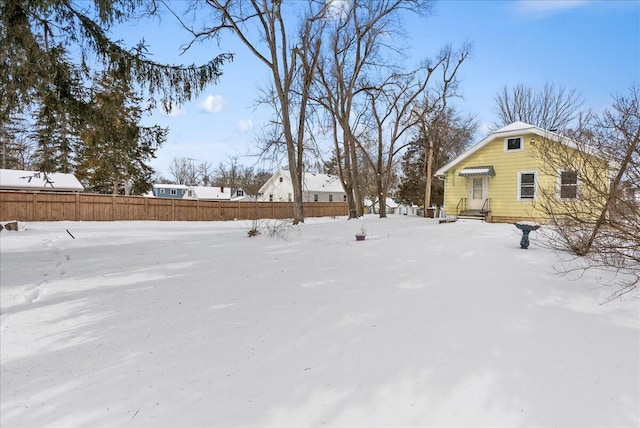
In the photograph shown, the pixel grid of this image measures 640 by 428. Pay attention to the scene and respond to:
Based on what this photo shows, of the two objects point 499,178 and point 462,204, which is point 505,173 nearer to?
point 499,178

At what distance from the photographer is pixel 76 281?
567cm

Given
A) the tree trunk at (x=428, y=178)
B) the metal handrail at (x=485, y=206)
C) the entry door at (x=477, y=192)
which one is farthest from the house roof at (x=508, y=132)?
the tree trunk at (x=428, y=178)

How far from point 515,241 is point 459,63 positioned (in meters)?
16.1

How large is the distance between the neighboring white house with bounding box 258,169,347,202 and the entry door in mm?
25140

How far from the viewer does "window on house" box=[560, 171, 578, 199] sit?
4596 millimetres

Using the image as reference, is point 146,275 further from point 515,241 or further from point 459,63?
point 459,63

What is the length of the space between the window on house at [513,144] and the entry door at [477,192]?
62.4 inches

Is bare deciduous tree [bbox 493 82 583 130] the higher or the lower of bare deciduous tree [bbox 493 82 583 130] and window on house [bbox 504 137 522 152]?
the higher

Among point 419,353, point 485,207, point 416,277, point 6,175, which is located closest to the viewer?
point 419,353

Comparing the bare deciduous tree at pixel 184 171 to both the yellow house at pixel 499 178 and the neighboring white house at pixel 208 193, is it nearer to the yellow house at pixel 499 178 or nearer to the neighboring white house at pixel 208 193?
the neighboring white house at pixel 208 193

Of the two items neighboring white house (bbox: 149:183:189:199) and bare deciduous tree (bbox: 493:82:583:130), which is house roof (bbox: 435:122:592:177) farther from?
neighboring white house (bbox: 149:183:189:199)

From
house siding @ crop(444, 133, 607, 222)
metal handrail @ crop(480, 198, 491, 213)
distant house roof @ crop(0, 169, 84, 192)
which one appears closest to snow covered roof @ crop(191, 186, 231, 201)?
distant house roof @ crop(0, 169, 84, 192)

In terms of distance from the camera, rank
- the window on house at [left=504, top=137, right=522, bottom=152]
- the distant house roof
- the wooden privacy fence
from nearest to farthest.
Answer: the window on house at [left=504, top=137, right=522, bottom=152] → the wooden privacy fence → the distant house roof

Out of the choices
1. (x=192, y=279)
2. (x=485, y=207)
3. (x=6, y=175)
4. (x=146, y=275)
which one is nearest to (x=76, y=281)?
(x=146, y=275)
